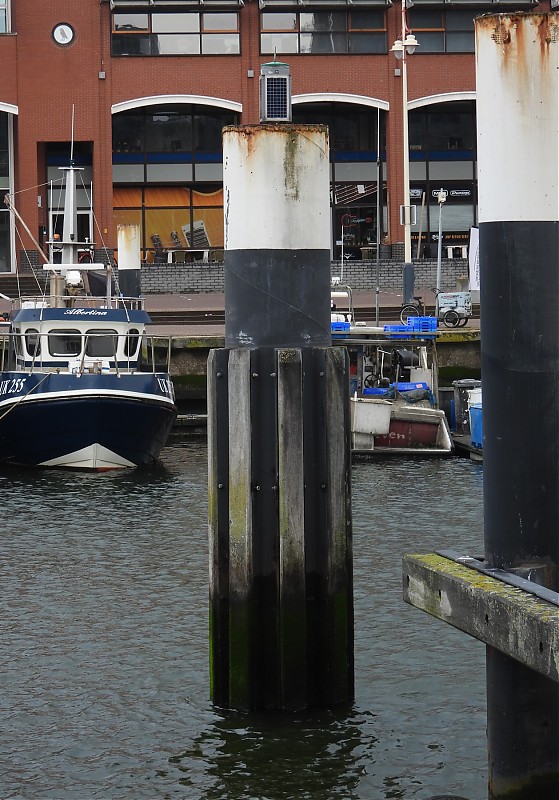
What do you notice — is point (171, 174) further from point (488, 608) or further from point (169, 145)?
point (488, 608)

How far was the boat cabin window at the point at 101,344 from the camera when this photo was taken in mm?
26016

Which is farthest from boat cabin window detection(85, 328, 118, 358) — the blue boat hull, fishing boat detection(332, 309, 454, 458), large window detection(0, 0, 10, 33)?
large window detection(0, 0, 10, 33)

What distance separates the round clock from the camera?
174 ft

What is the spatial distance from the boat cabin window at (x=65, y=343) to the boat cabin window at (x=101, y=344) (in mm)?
193

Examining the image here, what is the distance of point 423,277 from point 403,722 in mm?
40088

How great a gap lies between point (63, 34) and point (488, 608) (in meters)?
50.3

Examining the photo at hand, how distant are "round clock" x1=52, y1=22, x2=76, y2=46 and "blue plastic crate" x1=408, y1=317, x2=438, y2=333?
30.9 m

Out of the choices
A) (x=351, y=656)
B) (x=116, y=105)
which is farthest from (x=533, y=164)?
(x=116, y=105)

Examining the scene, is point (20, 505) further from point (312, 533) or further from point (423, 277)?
point (423, 277)

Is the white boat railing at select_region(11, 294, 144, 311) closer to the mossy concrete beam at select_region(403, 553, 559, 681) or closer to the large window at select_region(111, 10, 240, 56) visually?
the mossy concrete beam at select_region(403, 553, 559, 681)

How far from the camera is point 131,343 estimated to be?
2641cm

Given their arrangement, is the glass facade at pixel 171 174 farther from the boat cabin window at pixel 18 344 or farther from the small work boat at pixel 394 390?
the boat cabin window at pixel 18 344

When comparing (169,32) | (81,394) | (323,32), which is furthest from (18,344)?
(323,32)

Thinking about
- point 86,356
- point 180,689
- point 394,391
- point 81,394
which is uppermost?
point 86,356
